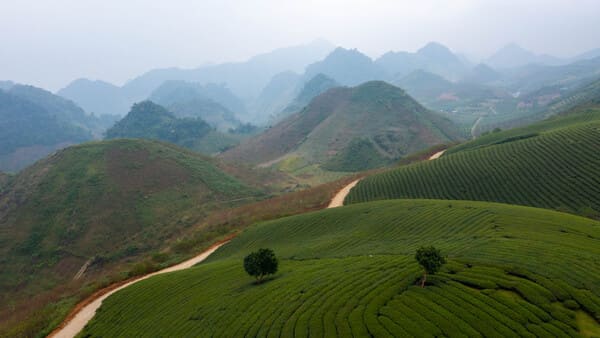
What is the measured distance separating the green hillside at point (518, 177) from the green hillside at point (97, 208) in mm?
38918

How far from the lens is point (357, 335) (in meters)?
16.2

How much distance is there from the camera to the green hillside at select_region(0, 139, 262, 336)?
59247 millimetres

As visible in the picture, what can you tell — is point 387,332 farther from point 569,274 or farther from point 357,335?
point 569,274

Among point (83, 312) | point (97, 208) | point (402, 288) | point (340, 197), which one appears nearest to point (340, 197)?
point (340, 197)

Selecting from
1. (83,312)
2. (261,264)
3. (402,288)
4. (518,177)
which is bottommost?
(518,177)

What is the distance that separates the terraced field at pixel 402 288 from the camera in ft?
54.5

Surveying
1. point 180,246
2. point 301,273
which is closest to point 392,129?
point 180,246

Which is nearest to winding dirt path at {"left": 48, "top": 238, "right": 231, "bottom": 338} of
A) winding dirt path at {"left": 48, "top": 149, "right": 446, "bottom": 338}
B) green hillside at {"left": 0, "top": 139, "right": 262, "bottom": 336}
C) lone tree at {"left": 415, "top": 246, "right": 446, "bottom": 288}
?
winding dirt path at {"left": 48, "top": 149, "right": 446, "bottom": 338}

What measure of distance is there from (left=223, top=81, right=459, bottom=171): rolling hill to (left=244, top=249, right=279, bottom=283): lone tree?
4127 inches

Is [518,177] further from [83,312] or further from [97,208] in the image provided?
[97,208]

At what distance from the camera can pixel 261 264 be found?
1019 inches

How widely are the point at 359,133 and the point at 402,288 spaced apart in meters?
150

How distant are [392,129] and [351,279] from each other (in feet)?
489

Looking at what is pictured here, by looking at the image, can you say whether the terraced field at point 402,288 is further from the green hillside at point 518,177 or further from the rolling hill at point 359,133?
the rolling hill at point 359,133
